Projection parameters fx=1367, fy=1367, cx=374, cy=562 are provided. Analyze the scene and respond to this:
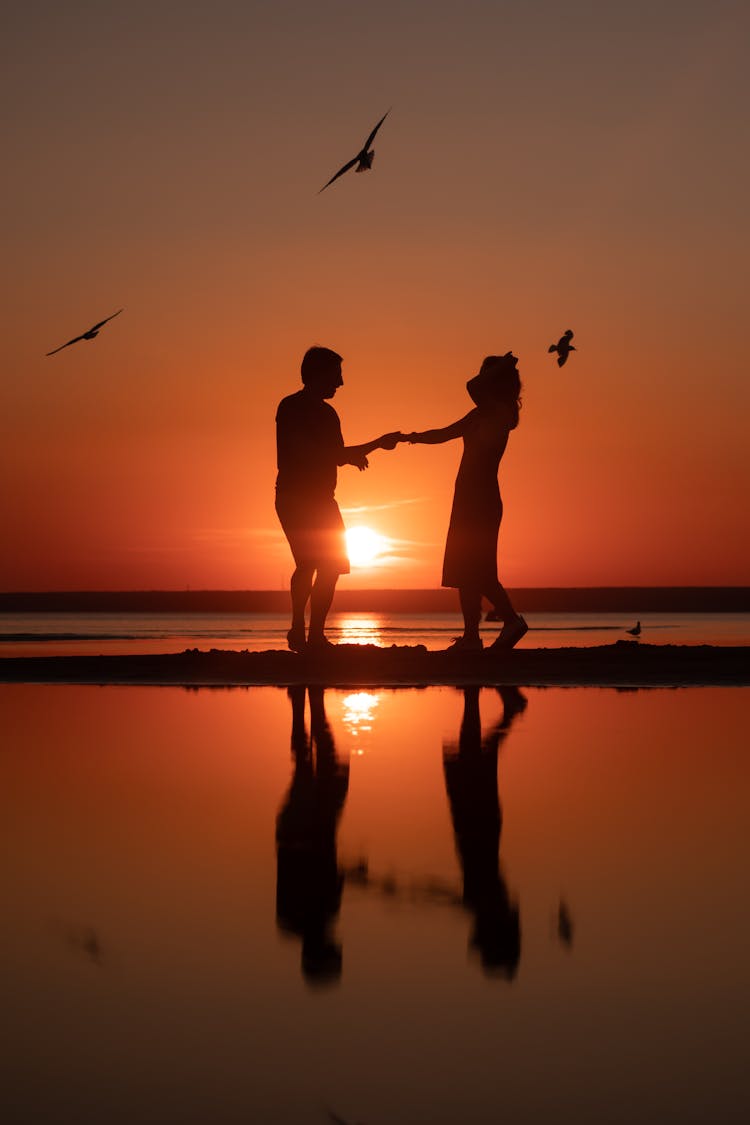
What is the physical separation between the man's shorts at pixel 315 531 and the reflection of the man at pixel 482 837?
3836mm

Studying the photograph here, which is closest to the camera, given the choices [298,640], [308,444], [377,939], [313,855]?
[377,939]

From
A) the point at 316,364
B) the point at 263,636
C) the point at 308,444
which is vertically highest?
the point at 316,364

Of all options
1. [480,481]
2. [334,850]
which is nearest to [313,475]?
[480,481]

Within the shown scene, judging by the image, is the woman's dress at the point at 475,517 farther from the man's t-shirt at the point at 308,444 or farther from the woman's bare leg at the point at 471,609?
the man's t-shirt at the point at 308,444

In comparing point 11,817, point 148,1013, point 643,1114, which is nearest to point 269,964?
point 148,1013

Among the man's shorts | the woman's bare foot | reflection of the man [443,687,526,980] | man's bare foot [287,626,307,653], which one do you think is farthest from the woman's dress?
reflection of the man [443,687,526,980]

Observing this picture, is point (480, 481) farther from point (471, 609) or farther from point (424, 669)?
point (424, 669)

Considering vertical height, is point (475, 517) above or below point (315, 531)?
above

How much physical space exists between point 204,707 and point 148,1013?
8443mm

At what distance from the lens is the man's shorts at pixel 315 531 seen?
43.7 feet

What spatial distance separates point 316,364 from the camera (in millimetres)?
13281

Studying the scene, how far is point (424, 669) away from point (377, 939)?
10.1 meters

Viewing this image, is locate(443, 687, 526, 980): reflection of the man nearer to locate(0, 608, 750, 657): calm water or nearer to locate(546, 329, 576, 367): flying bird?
locate(546, 329, 576, 367): flying bird

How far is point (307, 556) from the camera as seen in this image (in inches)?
527
